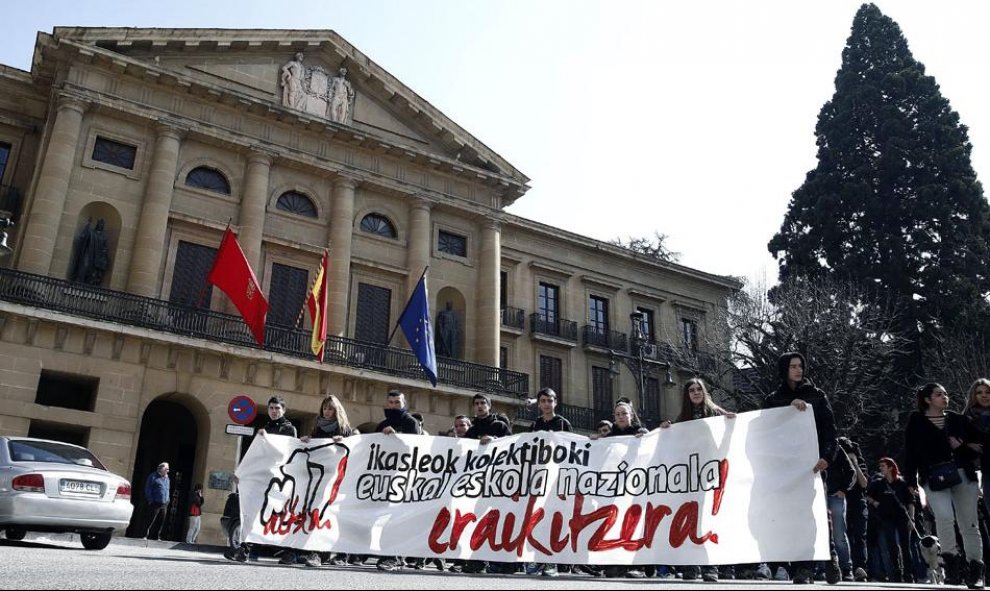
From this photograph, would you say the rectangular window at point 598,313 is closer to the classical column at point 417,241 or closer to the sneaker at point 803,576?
the classical column at point 417,241

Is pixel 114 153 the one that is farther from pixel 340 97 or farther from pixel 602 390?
pixel 602 390

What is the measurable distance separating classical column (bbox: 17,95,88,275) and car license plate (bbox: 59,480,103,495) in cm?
1178

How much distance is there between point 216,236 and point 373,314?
220 inches

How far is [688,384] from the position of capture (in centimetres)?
818

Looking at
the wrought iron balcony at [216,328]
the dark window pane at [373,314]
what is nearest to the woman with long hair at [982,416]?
the wrought iron balcony at [216,328]

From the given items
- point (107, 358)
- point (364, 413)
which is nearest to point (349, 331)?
point (364, 413)

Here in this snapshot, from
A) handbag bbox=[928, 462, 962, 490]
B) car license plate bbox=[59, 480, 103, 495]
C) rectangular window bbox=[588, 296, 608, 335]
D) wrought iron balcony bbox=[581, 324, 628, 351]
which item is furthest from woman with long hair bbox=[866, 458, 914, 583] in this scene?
rectangular window bbox=[588, 296, 608, 335]

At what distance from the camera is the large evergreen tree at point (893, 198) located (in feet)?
96.3

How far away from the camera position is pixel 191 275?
912 inches

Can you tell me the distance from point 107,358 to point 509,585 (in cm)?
1793

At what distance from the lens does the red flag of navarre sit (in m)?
19.8

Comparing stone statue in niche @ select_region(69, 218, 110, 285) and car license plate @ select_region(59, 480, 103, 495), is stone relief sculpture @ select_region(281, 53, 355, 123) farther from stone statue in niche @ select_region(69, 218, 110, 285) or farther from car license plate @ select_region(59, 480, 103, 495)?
car license plate @ select_region(59, 480, 103, 495)

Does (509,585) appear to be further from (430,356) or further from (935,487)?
(430,356)

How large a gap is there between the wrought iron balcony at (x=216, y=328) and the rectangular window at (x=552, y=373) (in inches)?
196
